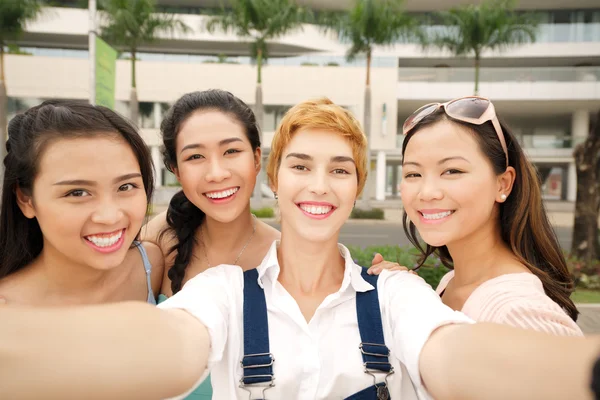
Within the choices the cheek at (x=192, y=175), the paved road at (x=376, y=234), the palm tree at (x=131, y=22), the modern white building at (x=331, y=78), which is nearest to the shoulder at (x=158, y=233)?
the cheek at (x=192, y=175)

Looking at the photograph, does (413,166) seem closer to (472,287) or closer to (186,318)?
(472,287)

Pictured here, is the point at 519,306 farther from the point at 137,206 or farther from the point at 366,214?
the point at 366,214

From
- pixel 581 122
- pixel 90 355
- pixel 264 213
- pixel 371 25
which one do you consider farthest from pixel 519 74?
pixel 90 355

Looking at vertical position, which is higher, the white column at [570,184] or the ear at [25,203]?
the ear at [25,203]

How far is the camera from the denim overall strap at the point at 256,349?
1493 millimetres

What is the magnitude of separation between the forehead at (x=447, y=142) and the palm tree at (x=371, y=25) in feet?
56.6

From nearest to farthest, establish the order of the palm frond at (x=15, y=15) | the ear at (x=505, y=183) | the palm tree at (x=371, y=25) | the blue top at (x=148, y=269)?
the ear at (x=505, y=183) < the blue top at (x=148, y=269) < the palm frond at (x=15, y=15) < the palm tree at (x=371, y=25)

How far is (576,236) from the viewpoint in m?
7.48

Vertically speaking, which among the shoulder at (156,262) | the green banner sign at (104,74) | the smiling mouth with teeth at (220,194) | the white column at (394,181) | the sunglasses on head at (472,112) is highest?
the green banner sign at (104,74)

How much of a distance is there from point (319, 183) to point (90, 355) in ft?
3.69

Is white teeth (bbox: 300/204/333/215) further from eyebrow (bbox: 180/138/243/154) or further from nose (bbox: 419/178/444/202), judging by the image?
eyebrow (bbox: 180/138/243/154)

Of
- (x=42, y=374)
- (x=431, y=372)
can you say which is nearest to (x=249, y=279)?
(x=431, y=372)

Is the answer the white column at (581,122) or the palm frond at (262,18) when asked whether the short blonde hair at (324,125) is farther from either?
the white column at (581,122)

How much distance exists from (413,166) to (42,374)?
1.62 meters
